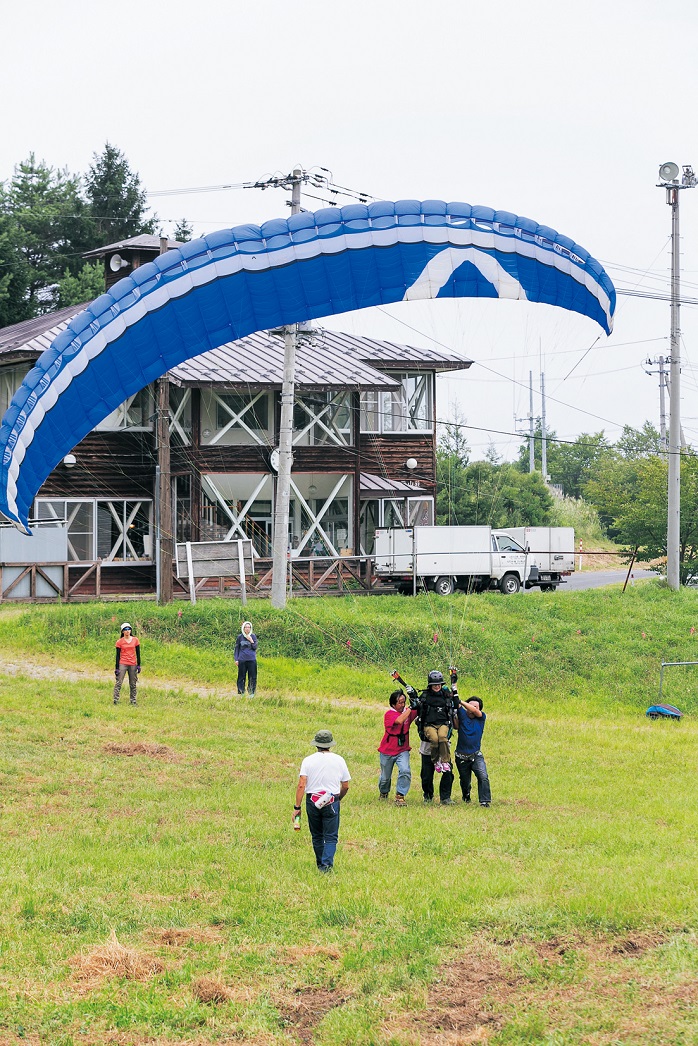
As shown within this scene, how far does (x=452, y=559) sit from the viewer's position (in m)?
33.8

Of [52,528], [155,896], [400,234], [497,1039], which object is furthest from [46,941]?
[52,528]

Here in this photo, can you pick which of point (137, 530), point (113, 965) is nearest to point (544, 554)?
point (137, 530)

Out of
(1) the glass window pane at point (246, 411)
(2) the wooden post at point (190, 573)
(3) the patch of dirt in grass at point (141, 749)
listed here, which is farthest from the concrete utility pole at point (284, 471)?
(3) the patch of dirt in grass at point (141, 749)

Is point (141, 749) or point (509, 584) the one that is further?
point (509, 584)

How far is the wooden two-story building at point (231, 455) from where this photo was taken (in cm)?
3462

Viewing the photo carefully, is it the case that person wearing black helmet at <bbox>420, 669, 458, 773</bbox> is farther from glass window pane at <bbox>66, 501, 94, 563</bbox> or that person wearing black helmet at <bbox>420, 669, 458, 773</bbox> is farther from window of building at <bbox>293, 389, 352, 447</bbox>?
glass window pane at <bbox>66, 501, 94, 563</bbox>

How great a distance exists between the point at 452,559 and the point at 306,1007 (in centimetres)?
2666

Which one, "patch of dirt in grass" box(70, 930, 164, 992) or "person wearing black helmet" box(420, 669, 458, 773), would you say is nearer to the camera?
"patch of dirt in grass" box(70, 930, 164, 992)

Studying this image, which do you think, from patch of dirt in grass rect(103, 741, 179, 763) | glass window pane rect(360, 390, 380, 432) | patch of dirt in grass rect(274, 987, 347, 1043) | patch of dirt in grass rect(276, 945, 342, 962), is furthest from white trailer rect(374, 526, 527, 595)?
patch of dirt in grass rect(274, 987, 347, 1043)

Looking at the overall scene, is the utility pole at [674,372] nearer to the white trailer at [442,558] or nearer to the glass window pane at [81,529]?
the white trailer at [442,558]

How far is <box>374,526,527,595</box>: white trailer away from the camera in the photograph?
33469 mm

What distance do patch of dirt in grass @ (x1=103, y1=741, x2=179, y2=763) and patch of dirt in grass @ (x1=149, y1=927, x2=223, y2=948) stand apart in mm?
6856

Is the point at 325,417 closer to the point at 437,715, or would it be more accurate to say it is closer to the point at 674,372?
the point at 674,372

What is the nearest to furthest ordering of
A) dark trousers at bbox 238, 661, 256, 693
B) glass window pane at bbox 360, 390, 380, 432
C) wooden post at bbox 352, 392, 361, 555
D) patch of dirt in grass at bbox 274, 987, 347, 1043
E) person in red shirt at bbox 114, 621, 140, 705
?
1. patch of dirt in grass at bbox 274, 987, 347, 1043
2. person in red shirt at bbox 114, 621, 140, 705
3. dark trousers at bbox 238, 661, 256, 693
4. wooden post at bbox 352, 392, 361, 555
5. glass window pane at bbox 360, 390, 380, 432
